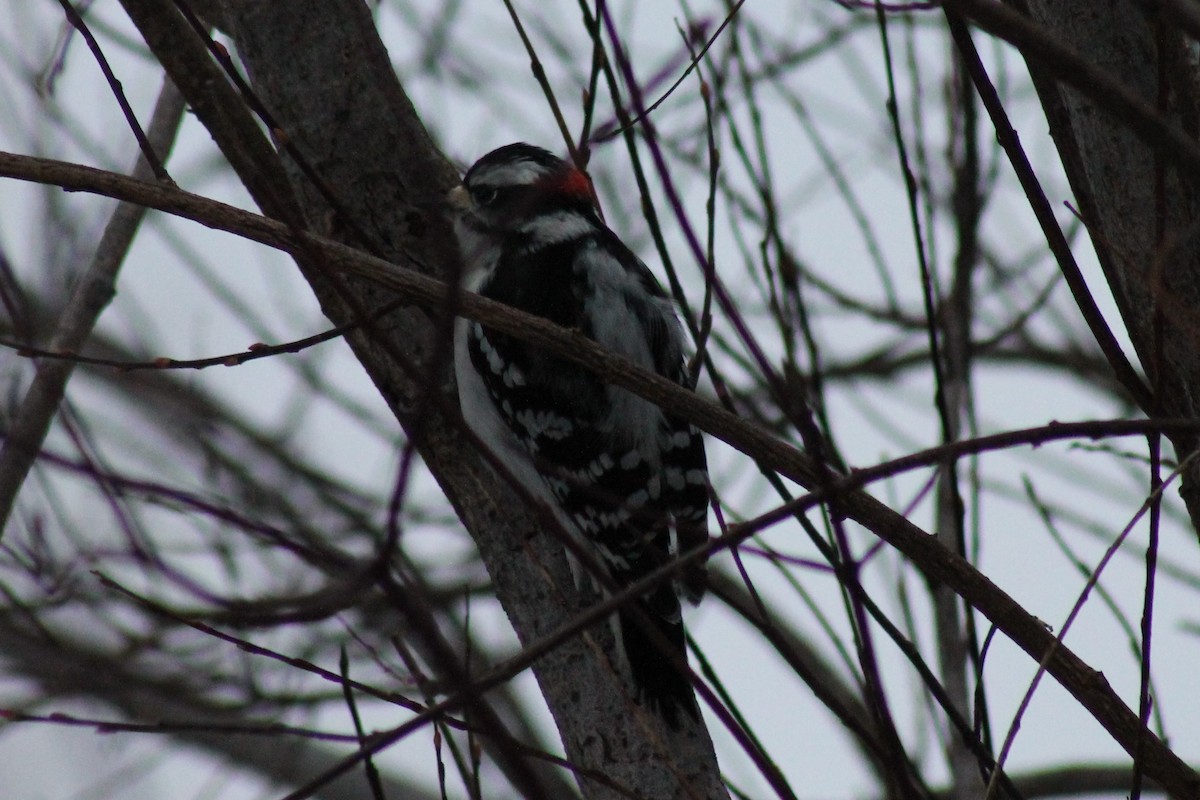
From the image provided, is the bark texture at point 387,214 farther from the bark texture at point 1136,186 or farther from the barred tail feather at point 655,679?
the bark texture at point 1136,186

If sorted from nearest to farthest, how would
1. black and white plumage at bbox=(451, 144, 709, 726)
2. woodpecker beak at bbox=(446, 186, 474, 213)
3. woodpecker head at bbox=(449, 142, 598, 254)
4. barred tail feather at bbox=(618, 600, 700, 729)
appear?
barred tail feather at bbox=(618, 600, 700, 729) < black and white plumage at bbox=(451, 144, 709, 726) < woodpecker beak at bbox=(446, 186, 474, 213) < woodpecker head at bbox=(449, 142, 598, 254)

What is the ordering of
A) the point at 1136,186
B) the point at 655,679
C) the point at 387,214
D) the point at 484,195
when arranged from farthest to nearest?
1. the point at 484,195
2. the point at 387,214
3. the point at 655,679
4. the point at 1136,186

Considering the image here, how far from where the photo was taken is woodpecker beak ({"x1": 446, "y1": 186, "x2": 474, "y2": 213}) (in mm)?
3939

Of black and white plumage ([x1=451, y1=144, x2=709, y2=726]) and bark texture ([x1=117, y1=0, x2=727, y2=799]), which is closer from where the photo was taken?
bark texture ([x1=117, y1=0, x2=727, y2=799])

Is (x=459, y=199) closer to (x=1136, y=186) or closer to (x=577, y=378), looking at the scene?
(x=577, y=378)

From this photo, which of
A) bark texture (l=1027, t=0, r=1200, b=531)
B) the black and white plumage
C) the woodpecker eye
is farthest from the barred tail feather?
the woodpecker eye

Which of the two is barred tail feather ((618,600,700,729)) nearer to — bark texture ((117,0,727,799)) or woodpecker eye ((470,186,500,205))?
bark texture ((117,0,727,799))

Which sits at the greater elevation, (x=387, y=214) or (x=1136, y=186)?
(x=387, y=214)

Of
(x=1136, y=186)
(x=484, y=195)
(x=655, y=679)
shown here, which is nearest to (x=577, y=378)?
(x=484, y=195)

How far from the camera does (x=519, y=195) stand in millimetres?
4305

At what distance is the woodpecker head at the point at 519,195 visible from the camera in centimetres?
424

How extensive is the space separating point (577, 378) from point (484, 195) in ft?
2.65

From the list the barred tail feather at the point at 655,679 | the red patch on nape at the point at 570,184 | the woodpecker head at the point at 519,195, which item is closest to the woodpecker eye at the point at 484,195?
the woodpecker head at the point at 519,195

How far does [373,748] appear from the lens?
1707mm
